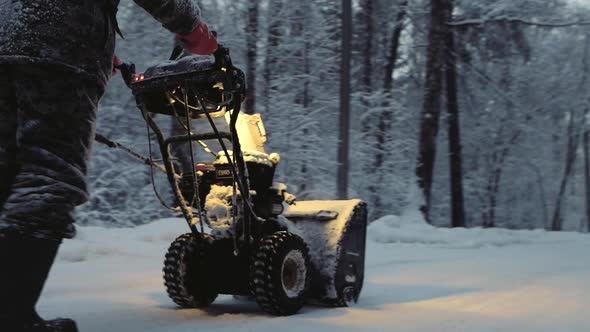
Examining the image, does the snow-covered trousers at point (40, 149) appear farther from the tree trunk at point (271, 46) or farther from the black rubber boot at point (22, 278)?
the tree trunk at point (271, 46)

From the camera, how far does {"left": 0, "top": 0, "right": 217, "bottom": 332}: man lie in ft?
5.72

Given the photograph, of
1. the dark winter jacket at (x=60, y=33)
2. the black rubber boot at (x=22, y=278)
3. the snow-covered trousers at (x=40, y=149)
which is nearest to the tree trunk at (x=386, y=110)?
the dark winter jacket at (x=60, y=33)

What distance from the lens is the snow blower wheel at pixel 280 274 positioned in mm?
3490

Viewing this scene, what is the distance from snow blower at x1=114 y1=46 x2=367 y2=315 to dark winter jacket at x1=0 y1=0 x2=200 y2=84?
1.02m

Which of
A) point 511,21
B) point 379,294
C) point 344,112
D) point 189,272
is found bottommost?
point 379,294

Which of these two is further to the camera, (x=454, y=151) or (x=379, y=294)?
(x=454, y=151)

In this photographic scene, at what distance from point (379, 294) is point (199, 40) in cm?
296

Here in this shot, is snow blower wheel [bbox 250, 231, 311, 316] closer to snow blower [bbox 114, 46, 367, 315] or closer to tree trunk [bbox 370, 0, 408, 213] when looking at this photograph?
snow blower [bbox 114, 46, 367, 315]

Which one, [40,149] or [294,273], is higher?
[40,149]

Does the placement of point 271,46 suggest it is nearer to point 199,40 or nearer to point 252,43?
point 252,43

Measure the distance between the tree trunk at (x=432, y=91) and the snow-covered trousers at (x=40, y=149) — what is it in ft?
45.5

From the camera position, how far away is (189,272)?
3.81 m

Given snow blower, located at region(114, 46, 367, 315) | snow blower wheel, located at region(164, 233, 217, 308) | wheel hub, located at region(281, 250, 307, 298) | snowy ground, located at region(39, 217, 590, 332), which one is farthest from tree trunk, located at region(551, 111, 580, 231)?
snow blower wheel, located at region(164, 233, 217, 308)

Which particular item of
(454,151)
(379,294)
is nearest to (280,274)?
(379,294)
